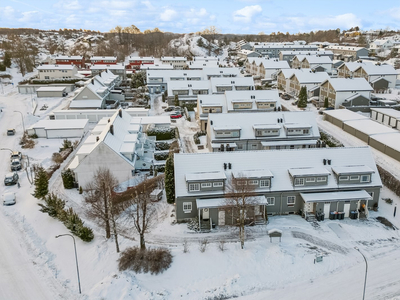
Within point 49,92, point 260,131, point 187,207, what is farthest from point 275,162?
point 49,92

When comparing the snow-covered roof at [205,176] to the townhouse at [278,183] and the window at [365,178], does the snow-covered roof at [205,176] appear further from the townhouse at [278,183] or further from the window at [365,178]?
the window at [365,178]

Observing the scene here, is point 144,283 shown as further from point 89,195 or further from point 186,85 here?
point 186,85

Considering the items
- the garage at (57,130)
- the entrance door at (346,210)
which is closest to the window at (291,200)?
the entrance door at (346,210)

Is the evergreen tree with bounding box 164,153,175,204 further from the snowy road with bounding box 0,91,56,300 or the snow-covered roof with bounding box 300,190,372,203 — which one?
the snowy road with bounding box 0,91,56,300

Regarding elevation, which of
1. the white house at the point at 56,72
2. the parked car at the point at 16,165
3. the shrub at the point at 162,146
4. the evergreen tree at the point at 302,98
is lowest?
the parked car at the point at 16,165

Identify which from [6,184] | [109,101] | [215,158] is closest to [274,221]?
[215,158]

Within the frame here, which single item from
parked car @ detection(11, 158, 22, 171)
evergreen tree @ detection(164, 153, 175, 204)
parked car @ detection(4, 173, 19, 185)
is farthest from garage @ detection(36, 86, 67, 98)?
evergreen tree @ detection(164, 153, 175, 204)

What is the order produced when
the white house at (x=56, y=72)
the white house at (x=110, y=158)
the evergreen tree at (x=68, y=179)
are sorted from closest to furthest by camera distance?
the white house at (x=110, y=158), the evergreen tree at (x=68, y=179), the white house at (x=56, y=72)
